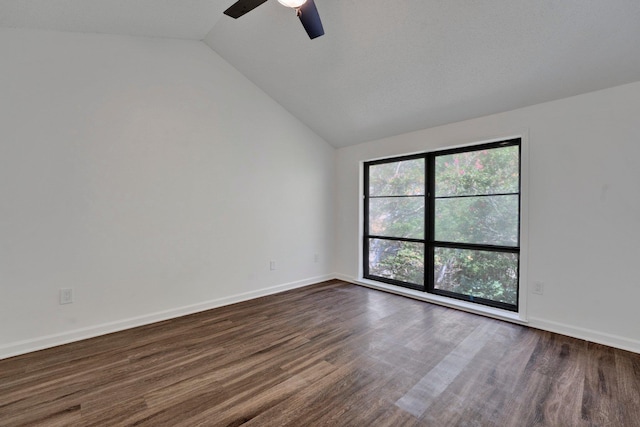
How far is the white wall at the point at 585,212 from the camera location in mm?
2375

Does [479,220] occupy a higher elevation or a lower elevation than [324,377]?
higher

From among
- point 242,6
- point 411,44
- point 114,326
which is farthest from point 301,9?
point 114,326

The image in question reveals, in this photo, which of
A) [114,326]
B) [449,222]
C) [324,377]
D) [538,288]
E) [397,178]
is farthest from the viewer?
[397,178]

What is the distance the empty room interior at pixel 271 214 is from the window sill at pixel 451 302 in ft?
0.08

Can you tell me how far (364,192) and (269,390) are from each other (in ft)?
10.8

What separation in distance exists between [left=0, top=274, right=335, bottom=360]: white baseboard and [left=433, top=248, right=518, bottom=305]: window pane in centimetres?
228

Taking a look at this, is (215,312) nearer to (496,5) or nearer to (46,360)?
(46,360)

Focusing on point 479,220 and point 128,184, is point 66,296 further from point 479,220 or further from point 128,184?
point 479,220

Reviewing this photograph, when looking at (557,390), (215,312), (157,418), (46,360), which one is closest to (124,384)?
(157,418)

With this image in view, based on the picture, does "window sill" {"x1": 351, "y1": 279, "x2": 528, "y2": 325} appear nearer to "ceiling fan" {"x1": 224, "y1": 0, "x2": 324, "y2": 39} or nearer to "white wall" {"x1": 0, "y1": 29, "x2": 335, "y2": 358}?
"white wall" {"x1": 0, "y1": 29, "x2": 335, "y2": 358}

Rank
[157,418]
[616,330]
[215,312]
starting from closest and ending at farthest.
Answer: [157,418]
[616,330]
[215,312]

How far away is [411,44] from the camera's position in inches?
99.5

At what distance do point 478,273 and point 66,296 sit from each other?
4245mm

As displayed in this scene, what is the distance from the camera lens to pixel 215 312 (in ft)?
10.6
